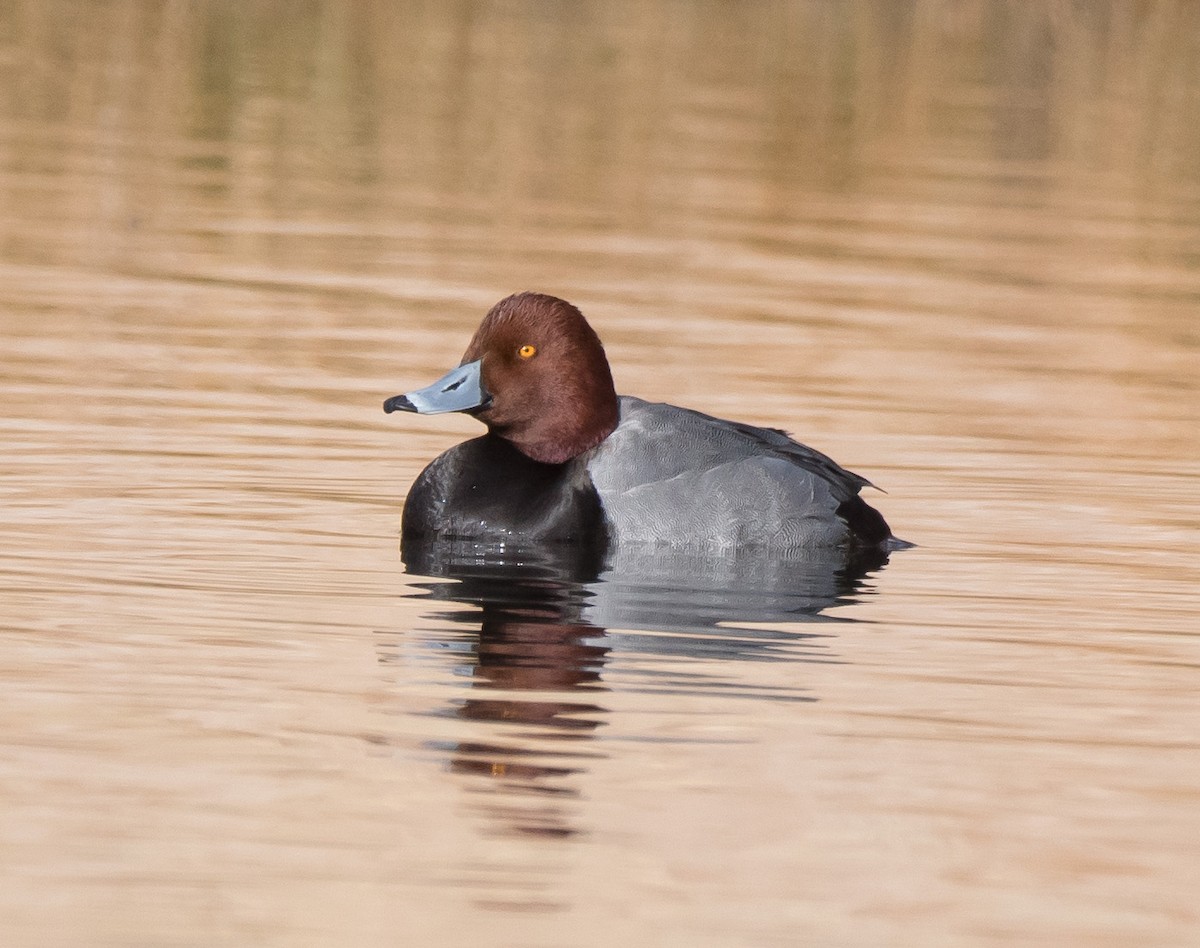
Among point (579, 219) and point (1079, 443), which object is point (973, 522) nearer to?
point (1079, 443)

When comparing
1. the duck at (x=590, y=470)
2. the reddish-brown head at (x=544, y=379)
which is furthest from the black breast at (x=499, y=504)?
the reddish-brown head at (x=544, y=379)

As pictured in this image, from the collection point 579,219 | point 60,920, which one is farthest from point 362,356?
point 60,920

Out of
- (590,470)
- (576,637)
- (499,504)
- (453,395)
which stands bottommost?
(576,637)

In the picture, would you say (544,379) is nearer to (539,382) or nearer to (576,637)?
(539,382)

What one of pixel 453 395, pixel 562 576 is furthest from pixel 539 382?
pixel 562 576

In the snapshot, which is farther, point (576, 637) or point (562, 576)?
point (562, 576)

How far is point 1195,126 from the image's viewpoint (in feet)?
72.1

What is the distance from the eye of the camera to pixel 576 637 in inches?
274

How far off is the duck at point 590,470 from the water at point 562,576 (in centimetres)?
38

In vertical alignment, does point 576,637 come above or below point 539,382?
below

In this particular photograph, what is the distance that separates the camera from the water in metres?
5.02

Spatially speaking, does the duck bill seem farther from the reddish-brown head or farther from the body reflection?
the body reflection

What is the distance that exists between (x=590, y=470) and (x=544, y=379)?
15.4 inches

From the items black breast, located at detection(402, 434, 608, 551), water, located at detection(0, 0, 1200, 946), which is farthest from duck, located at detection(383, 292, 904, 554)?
water, located at detection(0, 0, 1200, 946)
